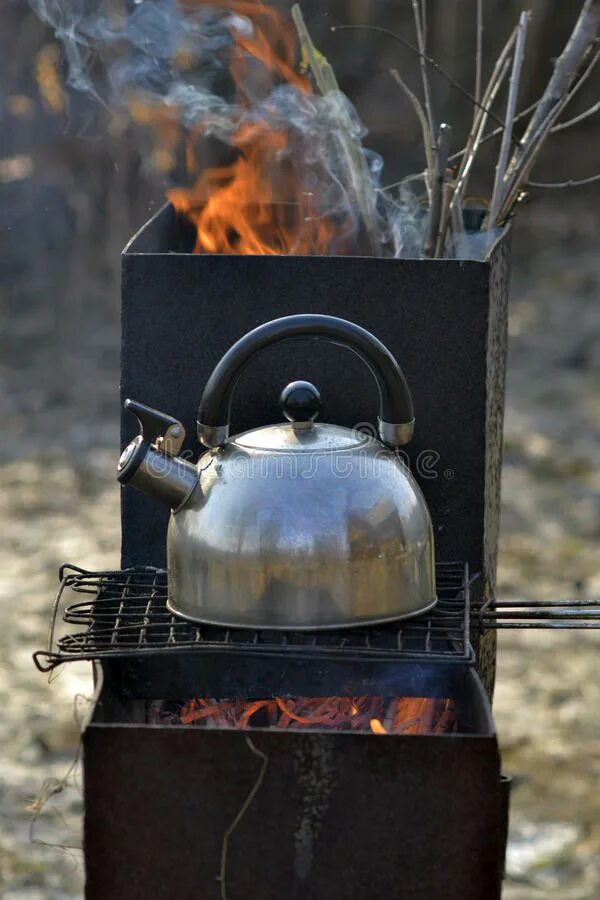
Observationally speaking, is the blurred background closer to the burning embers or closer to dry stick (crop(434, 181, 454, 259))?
the burning embers

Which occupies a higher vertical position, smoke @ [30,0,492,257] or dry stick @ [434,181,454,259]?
smoke @ [30,0,492,257]

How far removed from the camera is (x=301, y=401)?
1913 millimetres

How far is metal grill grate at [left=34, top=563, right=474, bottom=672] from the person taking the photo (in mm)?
1731

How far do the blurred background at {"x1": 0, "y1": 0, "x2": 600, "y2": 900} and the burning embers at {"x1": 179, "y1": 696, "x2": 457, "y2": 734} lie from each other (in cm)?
32

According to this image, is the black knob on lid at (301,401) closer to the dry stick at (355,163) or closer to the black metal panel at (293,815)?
the black metal panel at (293,815)

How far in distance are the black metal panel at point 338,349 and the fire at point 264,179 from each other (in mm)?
493

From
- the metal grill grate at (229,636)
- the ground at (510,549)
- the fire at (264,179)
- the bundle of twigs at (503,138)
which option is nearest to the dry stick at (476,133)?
the bundle of twigs at (503,138)

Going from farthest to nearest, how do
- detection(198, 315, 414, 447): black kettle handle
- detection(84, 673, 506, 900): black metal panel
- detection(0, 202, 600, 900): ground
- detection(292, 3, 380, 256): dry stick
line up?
detection(0, 202, 600, 900): ground < detection(292, 3, 380, 256): dry stick < detection(198, 315, 414, 447): black kettle handle < detection(84, 673, 506, 900): black metal panel

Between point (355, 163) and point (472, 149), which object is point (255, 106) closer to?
point (355, 163)

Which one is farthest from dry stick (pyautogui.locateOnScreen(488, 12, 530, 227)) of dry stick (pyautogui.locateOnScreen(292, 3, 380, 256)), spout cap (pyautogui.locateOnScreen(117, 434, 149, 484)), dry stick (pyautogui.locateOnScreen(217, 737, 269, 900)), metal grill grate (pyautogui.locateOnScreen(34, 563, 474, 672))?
dry stick (pyautogui.locateOnScreen(217, 737, 269, 900))

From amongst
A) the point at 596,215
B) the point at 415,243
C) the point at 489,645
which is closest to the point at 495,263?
the point at 415,243

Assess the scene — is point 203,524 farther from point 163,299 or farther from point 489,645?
point 489,645

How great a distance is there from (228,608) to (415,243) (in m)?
1.21

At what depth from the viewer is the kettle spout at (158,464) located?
188cm
